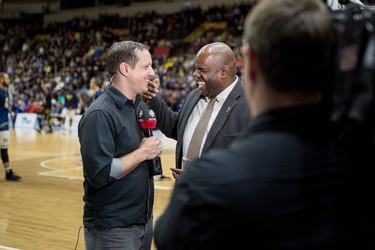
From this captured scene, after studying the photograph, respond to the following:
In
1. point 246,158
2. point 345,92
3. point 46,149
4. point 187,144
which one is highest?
point 345,92

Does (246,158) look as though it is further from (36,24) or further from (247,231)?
(36,24)

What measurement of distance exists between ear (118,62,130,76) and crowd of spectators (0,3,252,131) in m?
16.8

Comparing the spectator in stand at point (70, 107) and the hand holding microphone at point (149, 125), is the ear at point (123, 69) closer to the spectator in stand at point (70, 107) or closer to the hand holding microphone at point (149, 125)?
the hand holding microphone at point (149, 125)

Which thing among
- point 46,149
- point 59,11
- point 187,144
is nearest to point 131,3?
point 59,11

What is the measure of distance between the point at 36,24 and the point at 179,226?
34833 mm

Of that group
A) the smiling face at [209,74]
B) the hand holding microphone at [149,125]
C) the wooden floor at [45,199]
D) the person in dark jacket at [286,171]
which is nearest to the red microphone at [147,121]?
the hand holding microphone at [149,125]

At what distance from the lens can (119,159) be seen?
288cm

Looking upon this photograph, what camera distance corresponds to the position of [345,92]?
1.11 metres

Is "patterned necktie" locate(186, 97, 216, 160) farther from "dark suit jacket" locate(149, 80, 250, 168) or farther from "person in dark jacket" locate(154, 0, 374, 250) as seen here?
"person in dark jacket" locate(154, 0, 374, 250)

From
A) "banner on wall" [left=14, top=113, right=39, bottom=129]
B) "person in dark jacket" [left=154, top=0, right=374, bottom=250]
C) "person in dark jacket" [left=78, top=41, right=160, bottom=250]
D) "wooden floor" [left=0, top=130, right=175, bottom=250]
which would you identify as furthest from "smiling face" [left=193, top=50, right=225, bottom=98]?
"banner on wall" [left=14, top=113, right=39, bottom=129]

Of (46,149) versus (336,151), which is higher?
(336,151)

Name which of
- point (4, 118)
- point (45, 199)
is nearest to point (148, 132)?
point (45, 199)

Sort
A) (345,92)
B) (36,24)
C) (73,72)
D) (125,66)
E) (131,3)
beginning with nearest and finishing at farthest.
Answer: (345,92), (125,66), (73,72), (131,3), (36,24)

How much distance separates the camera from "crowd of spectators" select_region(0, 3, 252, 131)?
23.5 m
